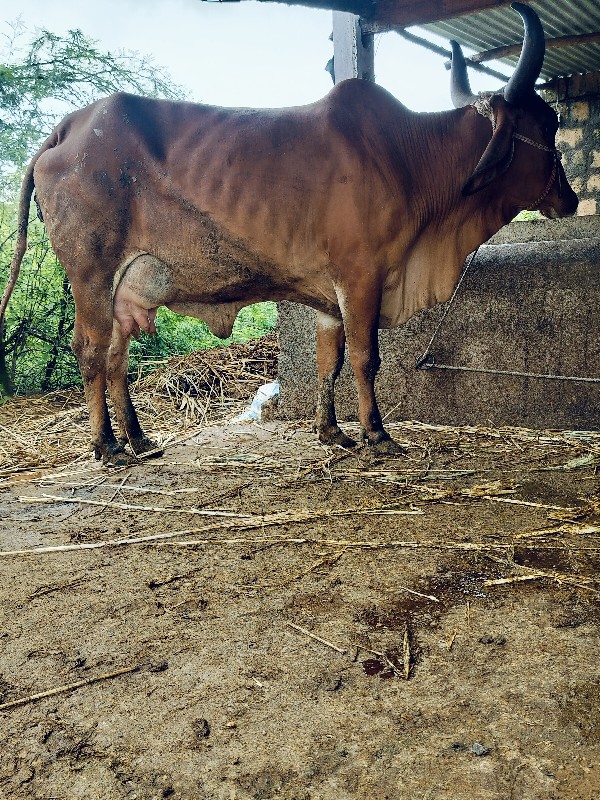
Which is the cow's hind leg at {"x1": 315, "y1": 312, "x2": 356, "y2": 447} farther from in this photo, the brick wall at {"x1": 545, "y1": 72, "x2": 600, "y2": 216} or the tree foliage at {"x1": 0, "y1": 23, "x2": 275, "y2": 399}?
the brick wall at {"x1": 545, "y1": 72, "x2": 600, "y2": 216}

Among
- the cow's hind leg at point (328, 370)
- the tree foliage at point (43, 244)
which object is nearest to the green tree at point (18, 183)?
the tree foliage at point (43, 244)

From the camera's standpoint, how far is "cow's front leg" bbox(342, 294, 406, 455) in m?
3.94

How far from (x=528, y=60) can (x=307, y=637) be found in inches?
140

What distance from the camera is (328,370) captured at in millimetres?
4438

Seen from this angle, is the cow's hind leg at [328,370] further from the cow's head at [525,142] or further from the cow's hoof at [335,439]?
the cow's head at [525,142]

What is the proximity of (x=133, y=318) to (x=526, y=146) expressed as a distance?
8.21 feet

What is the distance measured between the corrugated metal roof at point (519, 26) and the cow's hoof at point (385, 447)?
420cm

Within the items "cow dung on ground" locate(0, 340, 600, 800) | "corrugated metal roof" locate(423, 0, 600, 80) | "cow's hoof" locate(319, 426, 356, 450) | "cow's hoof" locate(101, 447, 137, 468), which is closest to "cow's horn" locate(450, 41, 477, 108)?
"corrugated metal roof" locate(423, 0, 600, 80)

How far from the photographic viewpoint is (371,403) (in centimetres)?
405

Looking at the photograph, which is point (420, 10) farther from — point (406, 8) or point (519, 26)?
point (519, 26)

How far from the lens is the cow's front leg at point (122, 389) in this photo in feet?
14.1

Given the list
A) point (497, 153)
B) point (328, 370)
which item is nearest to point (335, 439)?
point (328, 370)

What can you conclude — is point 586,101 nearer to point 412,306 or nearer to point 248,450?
point 412,306

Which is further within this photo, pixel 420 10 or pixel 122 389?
pixel 420 10
